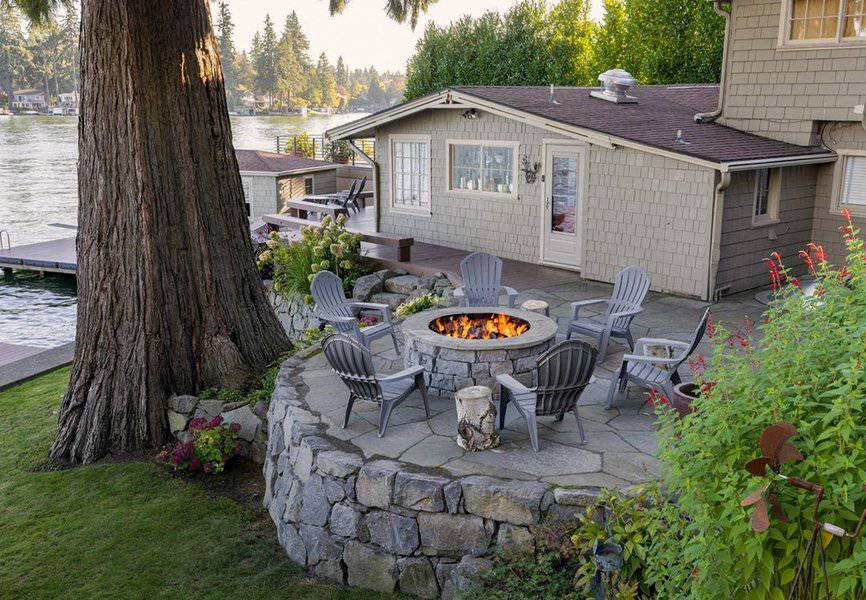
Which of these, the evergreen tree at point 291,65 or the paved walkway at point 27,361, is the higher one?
the evergreen tree at point 291,65

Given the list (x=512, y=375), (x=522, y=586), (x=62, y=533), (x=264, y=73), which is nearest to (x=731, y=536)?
(x=522, y=586)

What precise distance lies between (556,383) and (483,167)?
27.3ft

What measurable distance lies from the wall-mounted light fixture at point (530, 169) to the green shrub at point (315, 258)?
2.86 metres

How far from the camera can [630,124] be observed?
12016mm

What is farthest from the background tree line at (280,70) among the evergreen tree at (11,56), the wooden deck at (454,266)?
the wooden deck at (454,266)

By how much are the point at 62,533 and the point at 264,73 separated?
94.9 m

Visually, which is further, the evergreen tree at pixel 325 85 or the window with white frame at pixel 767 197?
the evergreen tree at pixel 325 85

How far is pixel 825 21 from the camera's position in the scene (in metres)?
11.2

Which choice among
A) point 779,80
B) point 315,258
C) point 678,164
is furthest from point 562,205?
point 315,258

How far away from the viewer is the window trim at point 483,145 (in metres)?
13.1

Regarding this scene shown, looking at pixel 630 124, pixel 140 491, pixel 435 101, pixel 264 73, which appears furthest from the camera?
pixel 264 73

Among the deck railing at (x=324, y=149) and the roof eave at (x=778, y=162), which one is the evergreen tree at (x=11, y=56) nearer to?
the deck railing at (x=324, y=149)

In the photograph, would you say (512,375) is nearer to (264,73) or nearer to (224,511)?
(224,511)

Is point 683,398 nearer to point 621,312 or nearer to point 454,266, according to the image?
point 621,312
